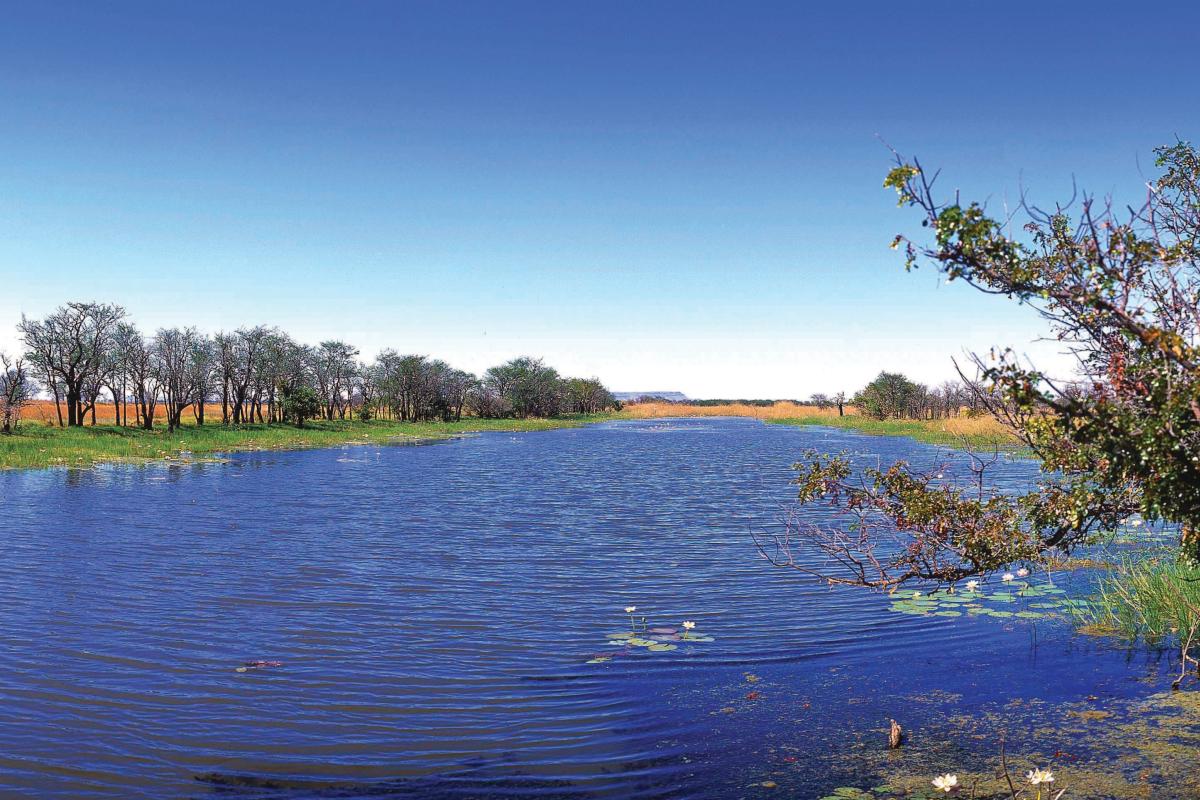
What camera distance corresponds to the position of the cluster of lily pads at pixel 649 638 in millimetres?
13102

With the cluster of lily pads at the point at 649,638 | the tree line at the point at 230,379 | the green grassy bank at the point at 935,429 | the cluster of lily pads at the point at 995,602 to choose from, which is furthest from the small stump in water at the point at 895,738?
the tree line at the point at 230,379

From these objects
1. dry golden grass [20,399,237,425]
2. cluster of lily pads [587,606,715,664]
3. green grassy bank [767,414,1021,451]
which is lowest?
cluster of lily pads [587,606,715,664]

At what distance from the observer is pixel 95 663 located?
488 inches

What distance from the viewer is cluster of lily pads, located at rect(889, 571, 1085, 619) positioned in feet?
48.4

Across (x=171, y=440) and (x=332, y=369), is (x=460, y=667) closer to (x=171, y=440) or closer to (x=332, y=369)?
(x=171, y=440)

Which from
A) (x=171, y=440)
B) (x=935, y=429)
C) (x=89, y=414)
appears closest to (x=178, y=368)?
(x=171, y=440)

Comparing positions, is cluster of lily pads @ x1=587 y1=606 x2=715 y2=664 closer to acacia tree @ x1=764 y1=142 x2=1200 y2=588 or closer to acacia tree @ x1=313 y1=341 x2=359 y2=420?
acacia tree @ x1=764 y1=142 x2=1200 y2=588

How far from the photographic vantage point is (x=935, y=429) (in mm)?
76312

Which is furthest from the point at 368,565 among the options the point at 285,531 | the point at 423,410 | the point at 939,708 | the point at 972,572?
the point at 423,410

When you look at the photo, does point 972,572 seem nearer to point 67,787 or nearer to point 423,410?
point 67,787

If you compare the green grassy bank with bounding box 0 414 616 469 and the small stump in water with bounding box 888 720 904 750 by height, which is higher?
the green grassy bank with bounding box 0 414 616 469

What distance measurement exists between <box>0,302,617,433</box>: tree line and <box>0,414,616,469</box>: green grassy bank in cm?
343

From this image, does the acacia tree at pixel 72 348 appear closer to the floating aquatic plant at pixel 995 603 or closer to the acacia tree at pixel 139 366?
the acacia tree at pixel 139 366

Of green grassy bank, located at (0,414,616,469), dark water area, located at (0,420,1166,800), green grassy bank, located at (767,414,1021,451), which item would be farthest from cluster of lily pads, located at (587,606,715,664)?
green grassy bank, located at (0,414,616,469)
